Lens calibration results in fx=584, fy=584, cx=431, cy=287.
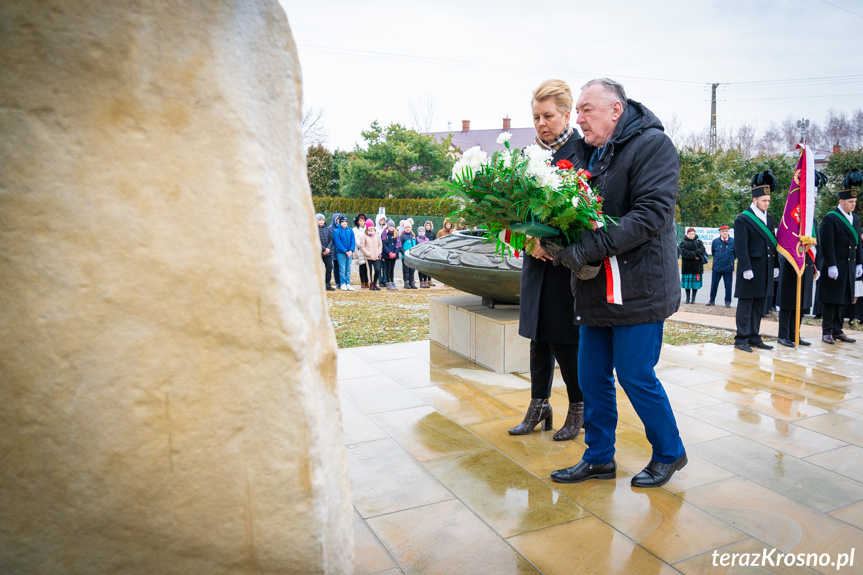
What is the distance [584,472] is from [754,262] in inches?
186

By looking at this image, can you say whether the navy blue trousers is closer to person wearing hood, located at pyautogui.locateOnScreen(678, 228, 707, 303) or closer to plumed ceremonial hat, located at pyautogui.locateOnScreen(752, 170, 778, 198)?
plumed ceremonial hat, located at pyautogui.locateOnScreen(752, 170, 778, 198)

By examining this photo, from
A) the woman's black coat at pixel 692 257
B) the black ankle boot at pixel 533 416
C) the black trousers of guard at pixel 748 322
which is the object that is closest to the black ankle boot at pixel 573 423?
the black ankle boot at pixel 533 416

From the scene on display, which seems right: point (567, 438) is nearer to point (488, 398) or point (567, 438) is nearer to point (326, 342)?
point (488, 398)

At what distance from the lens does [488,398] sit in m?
4.27

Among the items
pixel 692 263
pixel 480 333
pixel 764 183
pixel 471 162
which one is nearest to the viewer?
pixel 471 162

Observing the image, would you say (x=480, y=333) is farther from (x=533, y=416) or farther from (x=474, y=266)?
(x=533, y=416)

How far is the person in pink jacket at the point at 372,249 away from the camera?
13281 mm

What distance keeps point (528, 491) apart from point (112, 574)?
75.9 inches

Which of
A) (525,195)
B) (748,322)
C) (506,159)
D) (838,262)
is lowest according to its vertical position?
(748,322)

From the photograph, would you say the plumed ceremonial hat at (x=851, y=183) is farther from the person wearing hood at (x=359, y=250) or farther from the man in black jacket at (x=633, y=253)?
the person wearing hood at (x=359, y=250)

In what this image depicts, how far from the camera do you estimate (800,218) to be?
6719 millimetres

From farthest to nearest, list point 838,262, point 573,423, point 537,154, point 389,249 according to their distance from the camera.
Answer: point 389,249, point 838,262, point 573,423, point 537,154

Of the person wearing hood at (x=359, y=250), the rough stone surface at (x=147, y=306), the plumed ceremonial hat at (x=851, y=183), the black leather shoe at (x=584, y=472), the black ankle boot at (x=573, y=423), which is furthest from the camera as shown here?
the person wearing hood at (x=359, y=250)

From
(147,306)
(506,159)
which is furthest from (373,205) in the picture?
(147,306)
